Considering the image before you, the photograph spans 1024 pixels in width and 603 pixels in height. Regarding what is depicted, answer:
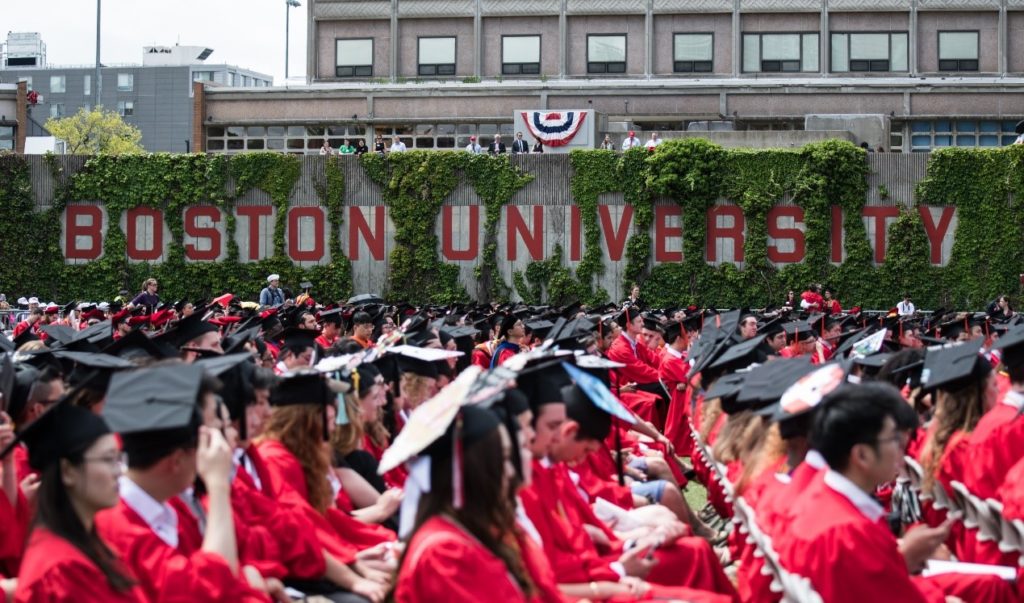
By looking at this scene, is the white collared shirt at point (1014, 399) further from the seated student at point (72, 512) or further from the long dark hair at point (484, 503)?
the seated student at point (72, 512)

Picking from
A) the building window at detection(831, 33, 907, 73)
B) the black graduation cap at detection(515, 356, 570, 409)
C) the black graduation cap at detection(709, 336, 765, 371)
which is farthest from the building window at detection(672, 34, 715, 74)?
the black graduation cap at detection(515, 356, 570, 409)

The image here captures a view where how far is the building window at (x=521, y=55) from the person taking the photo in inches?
1777

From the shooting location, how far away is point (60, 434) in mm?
4145

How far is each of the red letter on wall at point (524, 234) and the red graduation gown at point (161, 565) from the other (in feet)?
A: 86.6

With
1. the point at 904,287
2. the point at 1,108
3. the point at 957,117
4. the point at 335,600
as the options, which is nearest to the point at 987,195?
Result: the point at 904,287

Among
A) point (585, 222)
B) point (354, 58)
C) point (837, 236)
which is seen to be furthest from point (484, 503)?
point (354, 58)

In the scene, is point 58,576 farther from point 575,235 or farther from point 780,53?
point 780,53

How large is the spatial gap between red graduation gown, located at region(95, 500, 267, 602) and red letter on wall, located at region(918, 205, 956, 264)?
2722cm

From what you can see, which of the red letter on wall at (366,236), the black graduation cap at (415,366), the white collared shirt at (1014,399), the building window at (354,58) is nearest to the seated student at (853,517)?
the white collared shirt at (1014,399)

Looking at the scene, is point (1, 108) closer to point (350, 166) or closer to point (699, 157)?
point (350, 166)

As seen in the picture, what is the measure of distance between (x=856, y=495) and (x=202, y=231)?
28.7m

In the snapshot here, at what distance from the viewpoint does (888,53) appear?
43.3 m

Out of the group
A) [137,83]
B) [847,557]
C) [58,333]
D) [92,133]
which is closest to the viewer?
[847,557]

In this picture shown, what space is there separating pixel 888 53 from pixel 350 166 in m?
20.8
